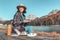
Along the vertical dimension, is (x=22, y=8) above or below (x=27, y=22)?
above

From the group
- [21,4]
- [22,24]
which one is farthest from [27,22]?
[21,4]

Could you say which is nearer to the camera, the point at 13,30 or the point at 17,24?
the point at 17,24

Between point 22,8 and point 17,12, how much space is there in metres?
0.53

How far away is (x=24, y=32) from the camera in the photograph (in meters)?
12.7

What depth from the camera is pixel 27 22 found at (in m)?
11.9

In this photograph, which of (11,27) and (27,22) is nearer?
(27,22)

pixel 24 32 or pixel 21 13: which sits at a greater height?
pixel 21 13

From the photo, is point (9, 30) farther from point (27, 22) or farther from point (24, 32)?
point (27, 22)

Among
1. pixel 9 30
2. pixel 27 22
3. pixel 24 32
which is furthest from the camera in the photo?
Result: pixel 9 30

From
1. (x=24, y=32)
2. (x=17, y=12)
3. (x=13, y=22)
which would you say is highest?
(x=17, y=12)

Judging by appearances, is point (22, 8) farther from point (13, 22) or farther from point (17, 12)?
point (13, 22)

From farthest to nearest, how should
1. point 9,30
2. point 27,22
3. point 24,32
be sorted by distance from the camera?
point 9,30 → point 24,32 → point 27,22

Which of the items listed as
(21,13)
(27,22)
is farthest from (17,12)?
(27,22)

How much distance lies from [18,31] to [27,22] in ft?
4.68
